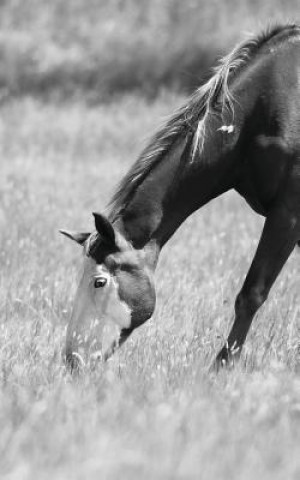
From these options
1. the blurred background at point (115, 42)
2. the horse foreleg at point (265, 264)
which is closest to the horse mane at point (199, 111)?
the horse foreleg at point (265, 264)

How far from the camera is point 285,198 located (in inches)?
201

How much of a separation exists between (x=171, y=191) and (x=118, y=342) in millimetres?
893

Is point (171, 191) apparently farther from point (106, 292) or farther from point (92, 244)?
point (106, 292)

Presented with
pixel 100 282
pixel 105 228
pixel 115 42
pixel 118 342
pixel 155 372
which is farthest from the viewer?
pixel 115 42

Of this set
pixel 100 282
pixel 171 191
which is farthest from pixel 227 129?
pixel 100 282

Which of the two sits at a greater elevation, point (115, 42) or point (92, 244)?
point (92, 244)

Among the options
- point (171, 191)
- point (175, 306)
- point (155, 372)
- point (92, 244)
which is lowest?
point (175, 306)

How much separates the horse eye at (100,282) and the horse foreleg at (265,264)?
2.46 ft

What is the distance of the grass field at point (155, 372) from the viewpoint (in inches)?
131

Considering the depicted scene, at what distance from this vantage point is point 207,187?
5.23 metres

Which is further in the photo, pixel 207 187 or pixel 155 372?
pixel 207 187

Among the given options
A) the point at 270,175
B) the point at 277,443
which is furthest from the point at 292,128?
the point at 277,443

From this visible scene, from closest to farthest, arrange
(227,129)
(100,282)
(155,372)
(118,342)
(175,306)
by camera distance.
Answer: (155,372) → (100,282) → (118,342) → (227,129) → (175,306)

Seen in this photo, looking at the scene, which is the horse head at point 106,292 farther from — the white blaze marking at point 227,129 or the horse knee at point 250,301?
the white blaze marking at point 227,129
